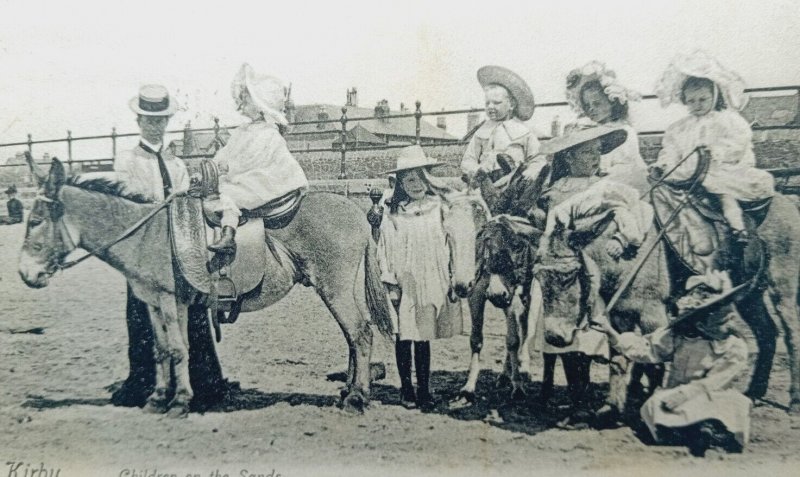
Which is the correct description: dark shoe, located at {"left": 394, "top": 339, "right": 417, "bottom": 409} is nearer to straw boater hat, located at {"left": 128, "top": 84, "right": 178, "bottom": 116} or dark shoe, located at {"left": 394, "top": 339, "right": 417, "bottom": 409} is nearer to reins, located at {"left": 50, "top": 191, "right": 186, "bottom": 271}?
reins, located at {"left": 50, "top": 191, "right": 186, "bottom": 271}

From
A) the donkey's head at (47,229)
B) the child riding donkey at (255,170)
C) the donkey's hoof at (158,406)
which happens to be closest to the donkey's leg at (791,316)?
the child riding donkey at (255,170)

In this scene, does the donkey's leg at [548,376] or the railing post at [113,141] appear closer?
the donkey's leg at [548,376]

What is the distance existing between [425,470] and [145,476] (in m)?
2.44

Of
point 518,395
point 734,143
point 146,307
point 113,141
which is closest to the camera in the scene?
point 734,143

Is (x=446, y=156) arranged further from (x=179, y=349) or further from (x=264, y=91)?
(x=179, y=349)

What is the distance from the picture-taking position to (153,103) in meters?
6.07

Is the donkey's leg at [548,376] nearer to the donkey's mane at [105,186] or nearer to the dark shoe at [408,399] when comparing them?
the dark shoe at [408,399]

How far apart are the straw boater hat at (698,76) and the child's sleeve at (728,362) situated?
6.09ft

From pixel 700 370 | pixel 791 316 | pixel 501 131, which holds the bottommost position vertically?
pixel 700 370

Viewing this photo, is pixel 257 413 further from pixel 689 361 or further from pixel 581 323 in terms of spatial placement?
pixel 689 361

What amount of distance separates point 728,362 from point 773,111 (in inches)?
80.7

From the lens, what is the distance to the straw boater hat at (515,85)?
5.57m

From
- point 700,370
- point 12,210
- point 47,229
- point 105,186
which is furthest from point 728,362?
point 12,210

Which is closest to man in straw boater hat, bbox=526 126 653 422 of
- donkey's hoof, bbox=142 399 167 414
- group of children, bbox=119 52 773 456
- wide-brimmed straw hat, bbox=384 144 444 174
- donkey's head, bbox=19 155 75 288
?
group of children, bbox=119 52 773 456
